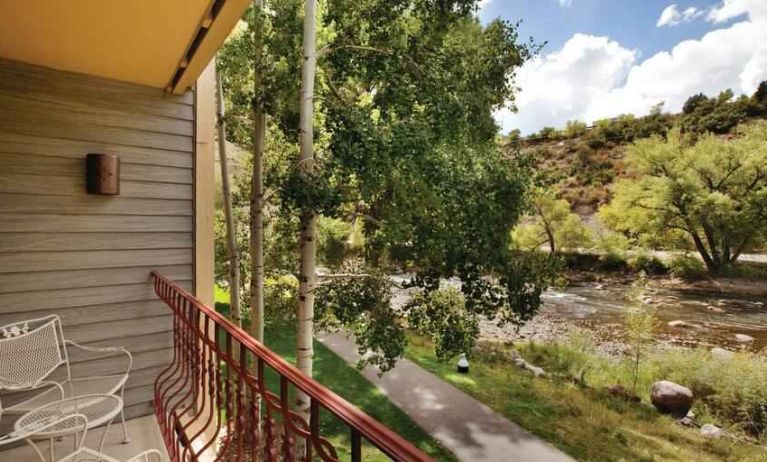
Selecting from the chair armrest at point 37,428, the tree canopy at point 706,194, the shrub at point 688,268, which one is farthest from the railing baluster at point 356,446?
the shrub at point 688,268

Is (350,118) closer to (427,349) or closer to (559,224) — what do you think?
(427,349)

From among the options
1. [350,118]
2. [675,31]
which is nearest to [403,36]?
[350,118]

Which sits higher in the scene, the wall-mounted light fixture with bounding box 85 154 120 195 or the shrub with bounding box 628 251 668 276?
the wall-mounted light fixture with bounding box 85 154 120 195

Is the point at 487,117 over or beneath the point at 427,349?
over

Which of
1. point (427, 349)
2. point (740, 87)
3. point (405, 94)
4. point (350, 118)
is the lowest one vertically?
point (427, 349)

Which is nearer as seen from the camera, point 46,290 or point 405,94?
point 46,290

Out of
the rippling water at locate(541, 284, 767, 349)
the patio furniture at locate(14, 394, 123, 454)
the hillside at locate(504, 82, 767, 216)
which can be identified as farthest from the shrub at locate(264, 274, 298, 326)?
the hillside at locate(504, 82, 767, 216)

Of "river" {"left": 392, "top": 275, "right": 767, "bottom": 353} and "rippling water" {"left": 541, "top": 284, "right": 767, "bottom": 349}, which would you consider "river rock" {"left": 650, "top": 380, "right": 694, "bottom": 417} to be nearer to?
"river" {"left": 392, "top": 275, "right": 767, "bottom": 353}

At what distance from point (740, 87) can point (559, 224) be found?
61.9ft

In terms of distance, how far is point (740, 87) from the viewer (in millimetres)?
23594

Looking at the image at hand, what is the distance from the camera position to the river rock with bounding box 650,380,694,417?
242 inches

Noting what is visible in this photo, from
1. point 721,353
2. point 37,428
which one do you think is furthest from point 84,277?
point 721,353

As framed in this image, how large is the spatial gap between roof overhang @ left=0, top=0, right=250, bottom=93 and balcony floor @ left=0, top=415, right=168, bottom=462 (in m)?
1.99

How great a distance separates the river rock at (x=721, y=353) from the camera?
7.51 metres
